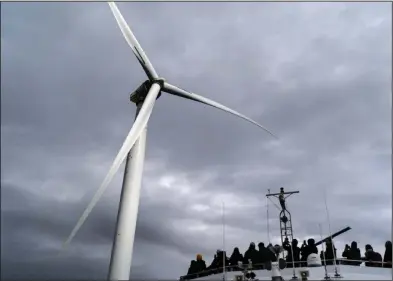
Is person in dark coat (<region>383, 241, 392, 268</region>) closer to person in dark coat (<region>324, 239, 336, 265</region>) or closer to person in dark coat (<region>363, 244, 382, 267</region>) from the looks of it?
person in dark coat (<region>363, 244, 382, 267</region>)

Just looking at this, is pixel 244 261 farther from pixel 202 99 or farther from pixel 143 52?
pixel 143 52

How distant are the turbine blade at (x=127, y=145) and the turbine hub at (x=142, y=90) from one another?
1.36ft

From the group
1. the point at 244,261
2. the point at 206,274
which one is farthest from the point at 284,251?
the point at 206,274

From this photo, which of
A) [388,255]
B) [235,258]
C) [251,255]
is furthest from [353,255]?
[235,258]

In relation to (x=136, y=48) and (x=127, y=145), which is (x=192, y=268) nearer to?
(x=127, y=145)

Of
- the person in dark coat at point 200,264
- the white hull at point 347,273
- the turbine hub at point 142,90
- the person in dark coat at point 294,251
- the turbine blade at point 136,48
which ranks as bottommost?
the white hull at point 347,273

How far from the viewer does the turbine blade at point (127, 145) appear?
15.0 m

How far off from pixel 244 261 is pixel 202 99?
10925mm

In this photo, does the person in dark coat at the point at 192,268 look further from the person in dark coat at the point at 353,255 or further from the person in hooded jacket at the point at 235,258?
the person in dark coat at the point at 353,255

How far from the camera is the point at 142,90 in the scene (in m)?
23.1

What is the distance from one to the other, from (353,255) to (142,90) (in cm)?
1677

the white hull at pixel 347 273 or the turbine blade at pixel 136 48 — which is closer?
the white hull at pixel 347 273

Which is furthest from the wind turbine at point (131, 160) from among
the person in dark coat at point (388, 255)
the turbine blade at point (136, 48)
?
the person in dark coat at point (388, 255)

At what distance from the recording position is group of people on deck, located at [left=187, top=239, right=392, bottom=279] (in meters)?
21.6
